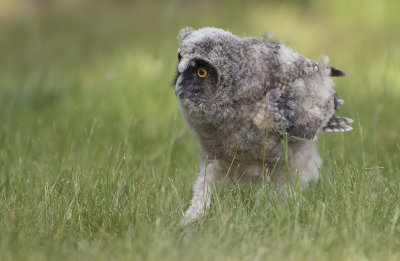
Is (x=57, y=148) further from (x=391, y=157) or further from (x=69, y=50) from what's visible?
(x=69, y=50)

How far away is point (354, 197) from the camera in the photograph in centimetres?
336

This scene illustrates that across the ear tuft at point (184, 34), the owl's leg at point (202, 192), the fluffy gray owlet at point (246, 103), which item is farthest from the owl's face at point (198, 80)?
the owl's leg at point (202, 192)

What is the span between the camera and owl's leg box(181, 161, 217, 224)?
358 centimetres

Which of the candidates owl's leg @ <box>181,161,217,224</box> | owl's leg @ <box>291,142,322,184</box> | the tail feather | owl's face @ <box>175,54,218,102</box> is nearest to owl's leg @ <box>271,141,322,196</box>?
owl's leg @ <box>291,142,322,184</box>

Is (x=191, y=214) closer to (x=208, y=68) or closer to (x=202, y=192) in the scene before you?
(x=202, y=192)

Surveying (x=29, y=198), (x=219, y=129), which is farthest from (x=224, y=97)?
(x=29, y=198)

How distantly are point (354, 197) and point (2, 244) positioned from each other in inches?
73.8

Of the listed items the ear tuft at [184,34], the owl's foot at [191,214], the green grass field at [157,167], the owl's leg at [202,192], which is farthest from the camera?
the ear tuft at [184,34]

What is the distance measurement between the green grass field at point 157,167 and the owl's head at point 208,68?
16.9 inches

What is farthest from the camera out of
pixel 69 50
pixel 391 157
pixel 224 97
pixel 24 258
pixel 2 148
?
pixel 69 50

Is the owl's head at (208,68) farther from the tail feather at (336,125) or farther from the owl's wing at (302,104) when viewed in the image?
the tail feather at (336,125)

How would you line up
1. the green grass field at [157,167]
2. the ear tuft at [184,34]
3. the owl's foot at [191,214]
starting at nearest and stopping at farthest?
the green grass field at [157,167] < the owl's foot at [191,214] < the ear tuft at [184,34]

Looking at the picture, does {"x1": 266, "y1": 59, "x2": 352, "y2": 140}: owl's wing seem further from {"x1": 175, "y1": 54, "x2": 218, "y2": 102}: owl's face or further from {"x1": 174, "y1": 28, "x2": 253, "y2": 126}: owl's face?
{"x1": 175, "y1": 54, "x2": 218, "y2": 102}: owl's face

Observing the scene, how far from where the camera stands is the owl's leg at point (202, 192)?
358 centimetres
